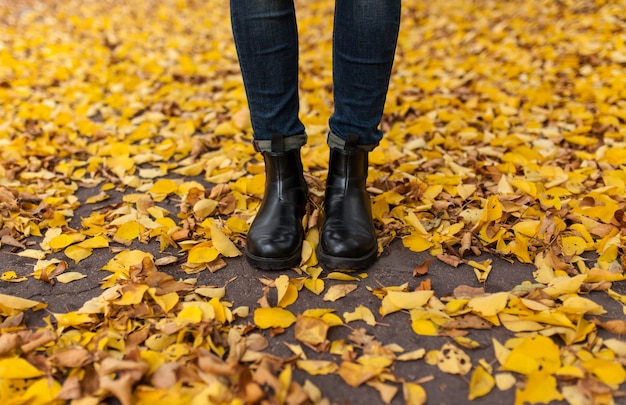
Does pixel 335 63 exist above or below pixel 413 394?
above

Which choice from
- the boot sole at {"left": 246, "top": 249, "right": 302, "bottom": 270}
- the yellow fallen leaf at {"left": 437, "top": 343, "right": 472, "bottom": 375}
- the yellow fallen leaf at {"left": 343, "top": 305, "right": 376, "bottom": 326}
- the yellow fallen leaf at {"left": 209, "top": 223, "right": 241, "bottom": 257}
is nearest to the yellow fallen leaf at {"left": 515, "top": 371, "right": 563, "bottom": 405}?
the yellow fallen leaf at {"left": 437, "top": 343, "right": 472, "bottom": 375}

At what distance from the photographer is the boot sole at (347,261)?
1.41 metres

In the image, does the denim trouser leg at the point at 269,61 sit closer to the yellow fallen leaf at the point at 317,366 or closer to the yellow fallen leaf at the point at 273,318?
the yellow fallen leaf at the point at 273,318

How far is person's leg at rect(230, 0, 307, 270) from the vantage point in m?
1.31

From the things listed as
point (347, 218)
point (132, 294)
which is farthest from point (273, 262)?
point (132, 294)

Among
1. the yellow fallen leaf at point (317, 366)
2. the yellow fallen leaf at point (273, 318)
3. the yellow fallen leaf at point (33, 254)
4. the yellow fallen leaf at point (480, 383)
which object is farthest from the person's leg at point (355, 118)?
the yellow fallen leaf at point (33, 254)

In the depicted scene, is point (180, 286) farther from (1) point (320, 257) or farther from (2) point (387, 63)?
(2) point (387, 63)

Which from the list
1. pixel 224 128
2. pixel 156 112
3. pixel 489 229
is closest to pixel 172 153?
pixel 224 128

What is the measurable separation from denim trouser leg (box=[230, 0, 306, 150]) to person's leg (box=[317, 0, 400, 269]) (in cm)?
12

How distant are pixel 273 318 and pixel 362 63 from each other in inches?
27.7

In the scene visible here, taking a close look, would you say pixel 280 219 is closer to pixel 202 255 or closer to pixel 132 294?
pixel 202 255

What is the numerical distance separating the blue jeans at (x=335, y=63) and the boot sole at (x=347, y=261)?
1.06 feet

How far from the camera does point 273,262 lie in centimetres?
143

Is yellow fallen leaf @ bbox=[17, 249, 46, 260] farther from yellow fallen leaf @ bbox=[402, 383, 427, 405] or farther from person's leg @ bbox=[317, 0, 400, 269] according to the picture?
yellow fallen leaf @ bbox=[402, 383, 427, 405]
